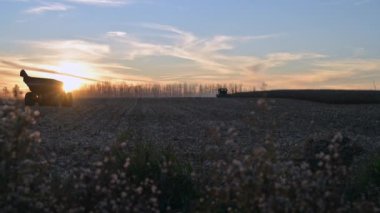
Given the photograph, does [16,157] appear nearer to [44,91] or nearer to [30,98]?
[30,98]

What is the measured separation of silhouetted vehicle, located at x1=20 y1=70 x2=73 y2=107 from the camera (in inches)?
1713

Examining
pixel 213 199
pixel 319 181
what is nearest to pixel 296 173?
pixel 319 181

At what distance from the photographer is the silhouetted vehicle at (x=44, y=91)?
43.5 meters

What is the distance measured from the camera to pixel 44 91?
44219mm

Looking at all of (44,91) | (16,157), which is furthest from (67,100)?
(16,157)

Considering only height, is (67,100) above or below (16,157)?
below

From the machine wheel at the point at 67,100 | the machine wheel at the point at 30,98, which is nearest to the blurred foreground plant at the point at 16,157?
the machine wheel at the point at 30,98

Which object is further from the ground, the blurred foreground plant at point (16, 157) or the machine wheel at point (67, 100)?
the blurred foreground plant at point (16, 157)

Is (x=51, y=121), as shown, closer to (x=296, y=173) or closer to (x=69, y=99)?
(x=69, y=99)

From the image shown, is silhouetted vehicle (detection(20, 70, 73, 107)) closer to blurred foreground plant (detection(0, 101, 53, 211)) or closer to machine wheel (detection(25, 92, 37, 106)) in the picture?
machine wheel (detection(25, 92, 37, 106))

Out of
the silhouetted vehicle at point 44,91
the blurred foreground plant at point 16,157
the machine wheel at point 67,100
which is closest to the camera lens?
the blurred foreground plant at point 16,157

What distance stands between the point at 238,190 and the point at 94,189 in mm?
1658

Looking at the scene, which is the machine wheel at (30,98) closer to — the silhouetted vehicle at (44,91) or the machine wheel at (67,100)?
the silhouetted vehicle at (44,91)

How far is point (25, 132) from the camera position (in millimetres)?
6391
